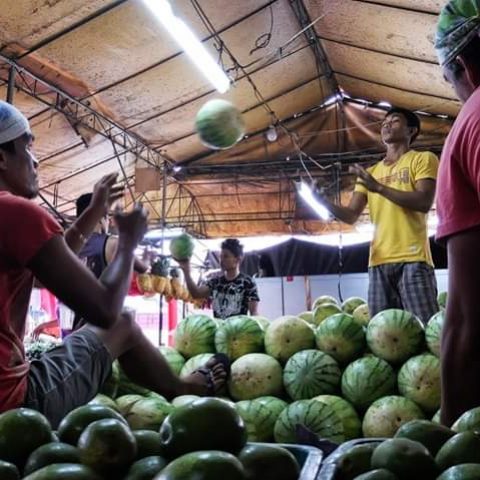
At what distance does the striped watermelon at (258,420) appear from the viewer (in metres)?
2.20

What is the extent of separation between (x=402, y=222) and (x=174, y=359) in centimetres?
126

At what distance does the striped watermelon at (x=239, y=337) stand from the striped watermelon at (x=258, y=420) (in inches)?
15.1

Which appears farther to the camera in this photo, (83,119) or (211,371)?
(83,119)

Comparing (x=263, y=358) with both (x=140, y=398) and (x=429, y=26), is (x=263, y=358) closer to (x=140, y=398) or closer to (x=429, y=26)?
(x=140, y=398)

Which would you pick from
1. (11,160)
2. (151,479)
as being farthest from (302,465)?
(11,160)

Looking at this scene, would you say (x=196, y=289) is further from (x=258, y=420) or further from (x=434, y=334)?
(x=434, y=334)

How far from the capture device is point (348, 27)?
699cm

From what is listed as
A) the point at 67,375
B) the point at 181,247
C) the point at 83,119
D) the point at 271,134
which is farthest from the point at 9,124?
the point at 271,134

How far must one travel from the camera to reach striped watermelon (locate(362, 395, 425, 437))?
2123 millimetres

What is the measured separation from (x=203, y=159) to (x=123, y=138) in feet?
8.23

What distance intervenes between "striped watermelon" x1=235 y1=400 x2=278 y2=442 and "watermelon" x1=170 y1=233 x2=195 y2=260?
3.54 metres

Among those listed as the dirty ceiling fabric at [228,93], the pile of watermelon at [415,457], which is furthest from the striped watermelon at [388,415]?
the dirty ceiling fabric at [228,93]

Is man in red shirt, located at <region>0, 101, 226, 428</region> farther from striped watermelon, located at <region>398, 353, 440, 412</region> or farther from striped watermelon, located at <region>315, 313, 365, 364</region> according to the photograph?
striped watermelon, located at <region>398, 353, 440, 412</region>

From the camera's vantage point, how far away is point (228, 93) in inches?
330
